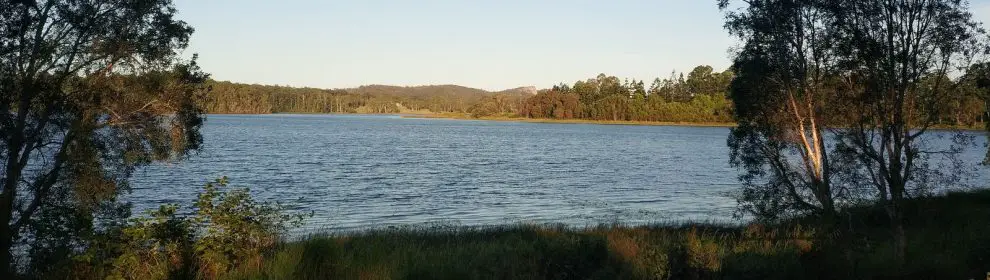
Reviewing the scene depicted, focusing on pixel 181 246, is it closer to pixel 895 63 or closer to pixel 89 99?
pixel 89 99

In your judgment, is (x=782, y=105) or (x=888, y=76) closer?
(x=888, y=76)

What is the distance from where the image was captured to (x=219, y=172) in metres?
46.0

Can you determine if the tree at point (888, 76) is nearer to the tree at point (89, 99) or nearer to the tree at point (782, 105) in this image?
the tree at point (782, 105)

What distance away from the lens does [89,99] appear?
1780 cm

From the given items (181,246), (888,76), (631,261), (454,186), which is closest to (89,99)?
(181,246)

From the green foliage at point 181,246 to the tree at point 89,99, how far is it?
6234mm

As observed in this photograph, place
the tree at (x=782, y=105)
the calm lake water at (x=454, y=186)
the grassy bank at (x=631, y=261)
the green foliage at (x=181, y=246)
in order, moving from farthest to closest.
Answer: the calm lake water at (x=454, y=186)
the tree at (x=782, y=105)
the grassy bank at (x=631, y=261)
the green foliage at (x=181, y=246)

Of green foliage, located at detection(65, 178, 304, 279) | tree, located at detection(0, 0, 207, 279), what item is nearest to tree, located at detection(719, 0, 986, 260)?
green foliage, located at detection(65, 178, 304, 279)

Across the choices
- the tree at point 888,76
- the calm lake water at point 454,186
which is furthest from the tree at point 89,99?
the tree at point 888,76

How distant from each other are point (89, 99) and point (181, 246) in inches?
372

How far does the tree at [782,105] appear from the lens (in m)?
21.3

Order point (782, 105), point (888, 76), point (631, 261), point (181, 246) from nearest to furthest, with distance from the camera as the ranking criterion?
point (181, 246), point (631, 261), point (888, 76), point (782, 105)

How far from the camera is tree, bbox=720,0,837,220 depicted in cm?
2127

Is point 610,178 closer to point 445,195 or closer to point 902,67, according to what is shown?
point 445,195
